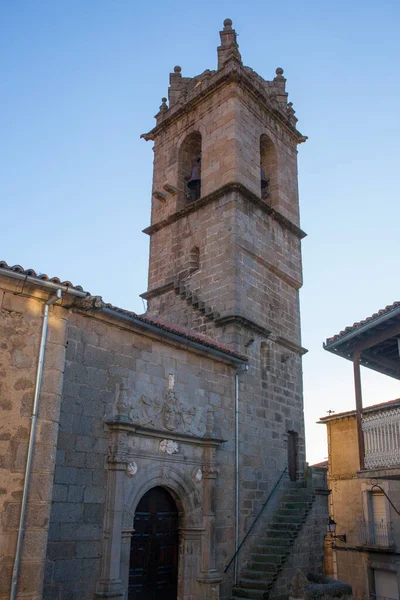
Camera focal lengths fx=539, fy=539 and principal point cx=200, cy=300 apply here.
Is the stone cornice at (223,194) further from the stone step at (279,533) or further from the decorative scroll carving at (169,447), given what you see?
the stone step at (279,533)

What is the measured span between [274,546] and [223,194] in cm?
850

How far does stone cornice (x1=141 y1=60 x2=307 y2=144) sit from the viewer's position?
15.5m

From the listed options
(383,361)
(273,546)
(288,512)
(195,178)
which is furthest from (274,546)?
(195,178)

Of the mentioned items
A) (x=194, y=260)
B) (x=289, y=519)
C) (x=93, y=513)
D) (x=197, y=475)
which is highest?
(x=194, y=260)

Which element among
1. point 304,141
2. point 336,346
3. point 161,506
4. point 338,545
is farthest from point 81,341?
point 338,545

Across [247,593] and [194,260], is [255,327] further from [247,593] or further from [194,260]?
[247,593]

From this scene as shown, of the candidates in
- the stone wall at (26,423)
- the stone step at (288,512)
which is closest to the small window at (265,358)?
the stone step at (288,512)

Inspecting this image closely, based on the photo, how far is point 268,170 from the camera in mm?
16609

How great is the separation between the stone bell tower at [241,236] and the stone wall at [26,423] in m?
5.41

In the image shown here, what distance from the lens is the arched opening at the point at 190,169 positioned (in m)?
16.1

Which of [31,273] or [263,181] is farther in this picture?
[263,181]

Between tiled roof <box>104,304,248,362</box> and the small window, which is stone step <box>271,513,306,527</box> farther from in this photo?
tiled roof <box>104,304,248,362</box>

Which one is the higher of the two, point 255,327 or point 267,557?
point 255,327

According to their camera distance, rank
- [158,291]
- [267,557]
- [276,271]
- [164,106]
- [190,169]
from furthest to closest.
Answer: [164,106], [190,169], [158,291], [276,271], [267,557]
